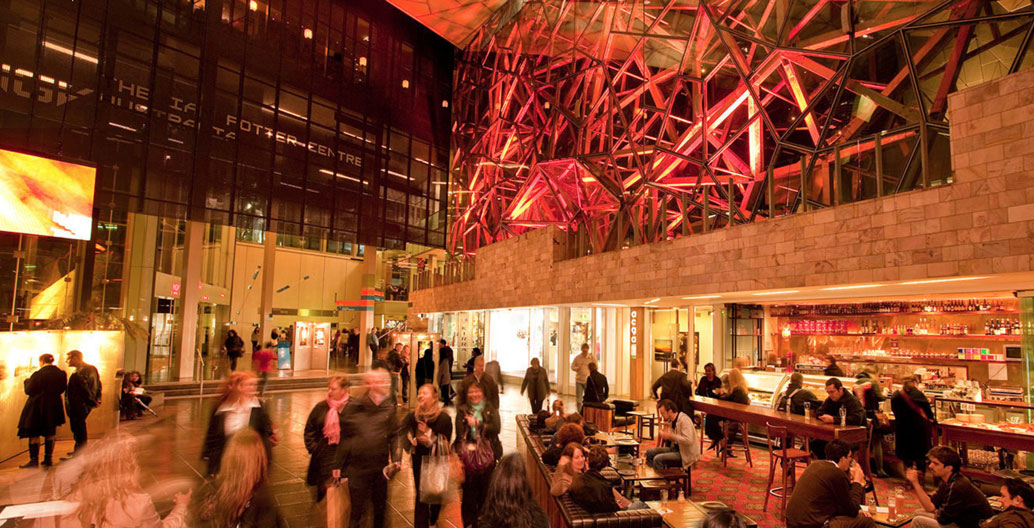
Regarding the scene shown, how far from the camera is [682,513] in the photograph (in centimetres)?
458

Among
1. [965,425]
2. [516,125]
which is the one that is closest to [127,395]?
[516,125]

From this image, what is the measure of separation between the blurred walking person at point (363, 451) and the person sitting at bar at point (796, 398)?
592 centimetres

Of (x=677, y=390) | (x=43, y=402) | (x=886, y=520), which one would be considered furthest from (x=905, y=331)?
(x=43, y=402)

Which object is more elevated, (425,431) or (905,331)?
(905,331)

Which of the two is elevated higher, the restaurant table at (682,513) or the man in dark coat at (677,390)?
the man in dark coat at (677,390)

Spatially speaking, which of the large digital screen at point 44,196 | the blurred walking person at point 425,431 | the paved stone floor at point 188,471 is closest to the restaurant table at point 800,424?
the paved stone floor at point 188,471

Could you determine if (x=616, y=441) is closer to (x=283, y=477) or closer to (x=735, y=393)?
(x=735, y=393)

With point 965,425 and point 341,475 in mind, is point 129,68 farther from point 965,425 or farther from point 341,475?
point 965,425

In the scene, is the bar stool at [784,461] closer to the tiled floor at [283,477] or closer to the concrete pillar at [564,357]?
the tiled floor at [283,477]

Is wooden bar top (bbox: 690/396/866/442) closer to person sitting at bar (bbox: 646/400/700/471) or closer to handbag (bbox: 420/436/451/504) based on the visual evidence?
person sitting at bar (bbox: 646/400/700/471)

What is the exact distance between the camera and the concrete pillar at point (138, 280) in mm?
16889

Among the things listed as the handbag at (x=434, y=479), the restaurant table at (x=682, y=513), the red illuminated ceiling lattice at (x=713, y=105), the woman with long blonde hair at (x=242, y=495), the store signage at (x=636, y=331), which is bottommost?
the restaurant table at (x=682, y=513)

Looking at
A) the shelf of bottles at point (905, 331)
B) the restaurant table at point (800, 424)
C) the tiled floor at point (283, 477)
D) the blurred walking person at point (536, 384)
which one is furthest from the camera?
the blurred walking person at point (536, 384)

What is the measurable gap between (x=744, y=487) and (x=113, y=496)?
22.3 feet
